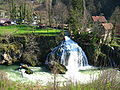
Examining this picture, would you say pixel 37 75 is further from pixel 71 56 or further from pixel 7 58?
pixel 71 56

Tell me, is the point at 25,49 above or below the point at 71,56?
above

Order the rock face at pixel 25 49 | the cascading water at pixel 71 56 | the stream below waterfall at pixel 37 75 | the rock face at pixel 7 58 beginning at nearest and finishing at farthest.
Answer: the stream below waterfall at pixel 37 75 → the rock face at pixel 7 58 → the rock face at pixel 25 49 → the cascading water at pixel 71 56

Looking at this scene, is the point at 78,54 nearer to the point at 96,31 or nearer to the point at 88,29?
the point at 96,31

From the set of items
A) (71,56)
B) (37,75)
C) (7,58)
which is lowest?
(37,75)

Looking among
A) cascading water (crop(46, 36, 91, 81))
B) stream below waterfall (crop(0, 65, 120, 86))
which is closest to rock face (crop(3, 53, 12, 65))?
stream below waterfall (crop(0, 65, 120, 86))

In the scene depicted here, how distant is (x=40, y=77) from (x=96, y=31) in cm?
1094

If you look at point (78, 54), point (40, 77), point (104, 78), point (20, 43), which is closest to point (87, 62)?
point (78, 54)

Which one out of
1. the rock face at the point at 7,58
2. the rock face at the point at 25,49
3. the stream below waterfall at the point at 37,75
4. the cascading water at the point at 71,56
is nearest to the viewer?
the stream below waterfall at the point at 37,75

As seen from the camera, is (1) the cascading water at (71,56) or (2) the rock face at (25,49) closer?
(2) the rock face at (25,49)

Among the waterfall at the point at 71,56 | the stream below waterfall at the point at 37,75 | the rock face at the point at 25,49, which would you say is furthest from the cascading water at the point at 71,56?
the stream below waterfall at the point at 37,75

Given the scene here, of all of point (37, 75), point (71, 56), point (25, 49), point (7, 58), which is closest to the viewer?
point (37, 75)

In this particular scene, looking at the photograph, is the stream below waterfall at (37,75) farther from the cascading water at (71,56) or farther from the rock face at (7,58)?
the cascading water at (71,56)

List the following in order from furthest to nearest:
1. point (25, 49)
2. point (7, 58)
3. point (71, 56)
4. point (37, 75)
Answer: point (25, 49), point (71, 56), point (7, 58), point (37, 75)

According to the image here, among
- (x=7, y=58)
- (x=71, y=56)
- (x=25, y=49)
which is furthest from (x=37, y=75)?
(x=25, y=49)
